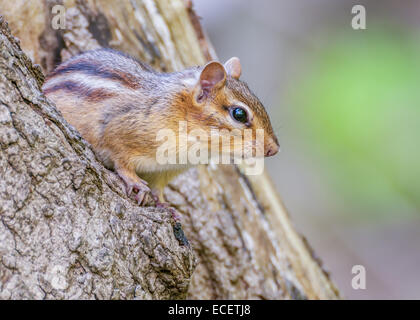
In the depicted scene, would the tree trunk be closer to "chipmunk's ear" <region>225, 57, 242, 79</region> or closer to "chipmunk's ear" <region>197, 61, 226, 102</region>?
"chipmunk's ear" <region>225, 57, 242, 79</region>

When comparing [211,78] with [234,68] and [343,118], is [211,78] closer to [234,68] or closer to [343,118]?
[234,68]

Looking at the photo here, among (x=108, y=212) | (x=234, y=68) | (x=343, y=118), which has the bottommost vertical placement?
(x=343, y=118)

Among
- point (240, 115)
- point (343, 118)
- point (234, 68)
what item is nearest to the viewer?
point (240, 115)

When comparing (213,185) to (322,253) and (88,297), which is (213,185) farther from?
(322,253)

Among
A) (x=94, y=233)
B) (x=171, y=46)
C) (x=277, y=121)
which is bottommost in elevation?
(x=277, y=121)

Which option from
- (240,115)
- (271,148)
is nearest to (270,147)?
(271,148)
